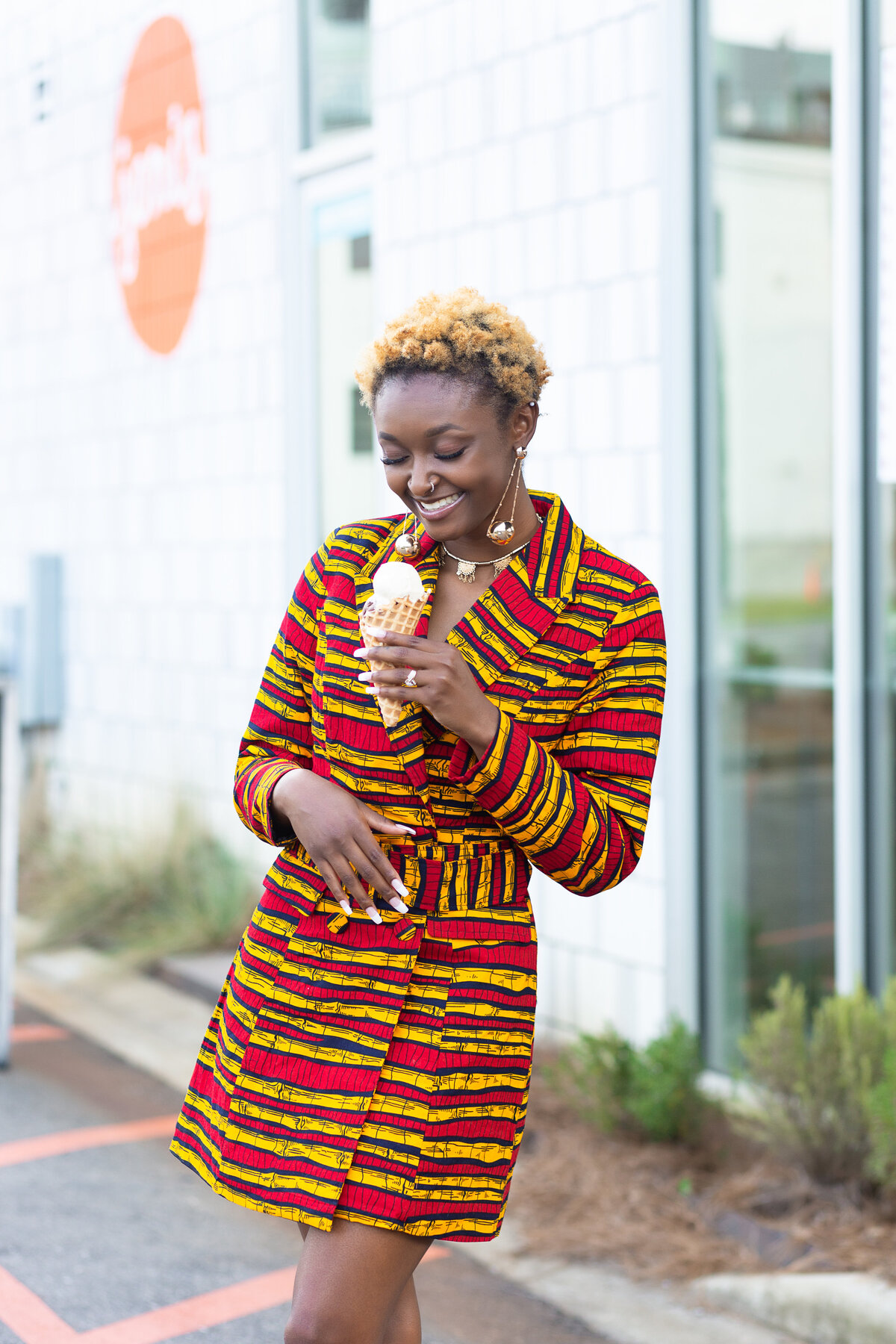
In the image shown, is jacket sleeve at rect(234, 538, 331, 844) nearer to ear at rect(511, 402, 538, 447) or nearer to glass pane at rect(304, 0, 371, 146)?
ear at rect(511, 402, 538, 447)

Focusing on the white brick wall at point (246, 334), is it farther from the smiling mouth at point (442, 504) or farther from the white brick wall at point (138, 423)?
the smiling mouth at point (442, 504)

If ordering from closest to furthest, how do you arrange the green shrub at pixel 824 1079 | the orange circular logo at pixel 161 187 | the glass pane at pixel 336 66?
the green shrub at pixel 824 1079 → the glass pane at pixel 336 66 → the orange circular logo at pixel 161 187

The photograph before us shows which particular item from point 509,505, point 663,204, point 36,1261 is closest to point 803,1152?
point 36,1261

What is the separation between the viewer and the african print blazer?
2064 mm

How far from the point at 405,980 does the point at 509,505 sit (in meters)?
0.69

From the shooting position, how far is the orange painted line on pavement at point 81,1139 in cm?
448

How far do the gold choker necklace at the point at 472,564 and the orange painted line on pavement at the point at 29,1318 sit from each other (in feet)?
6.98

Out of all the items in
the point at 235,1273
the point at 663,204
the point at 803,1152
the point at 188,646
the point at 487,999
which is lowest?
the point at 235,1273

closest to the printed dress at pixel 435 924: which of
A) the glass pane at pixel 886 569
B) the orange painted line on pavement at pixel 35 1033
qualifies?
the glass pane at pixel 886 569

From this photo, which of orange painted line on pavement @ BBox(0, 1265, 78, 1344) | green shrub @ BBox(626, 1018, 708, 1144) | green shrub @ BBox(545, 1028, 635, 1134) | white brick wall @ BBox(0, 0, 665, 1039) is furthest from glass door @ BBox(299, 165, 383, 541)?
orange painted line on pavement @ BBox(0, 1265, 78, 1344)

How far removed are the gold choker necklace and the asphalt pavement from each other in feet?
6.68

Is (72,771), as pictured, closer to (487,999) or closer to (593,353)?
(593,353)

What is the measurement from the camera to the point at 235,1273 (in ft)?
12.2

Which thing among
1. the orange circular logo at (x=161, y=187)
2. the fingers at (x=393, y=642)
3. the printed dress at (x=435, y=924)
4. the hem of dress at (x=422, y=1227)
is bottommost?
the hem of dress at (x=422, y=1227)
